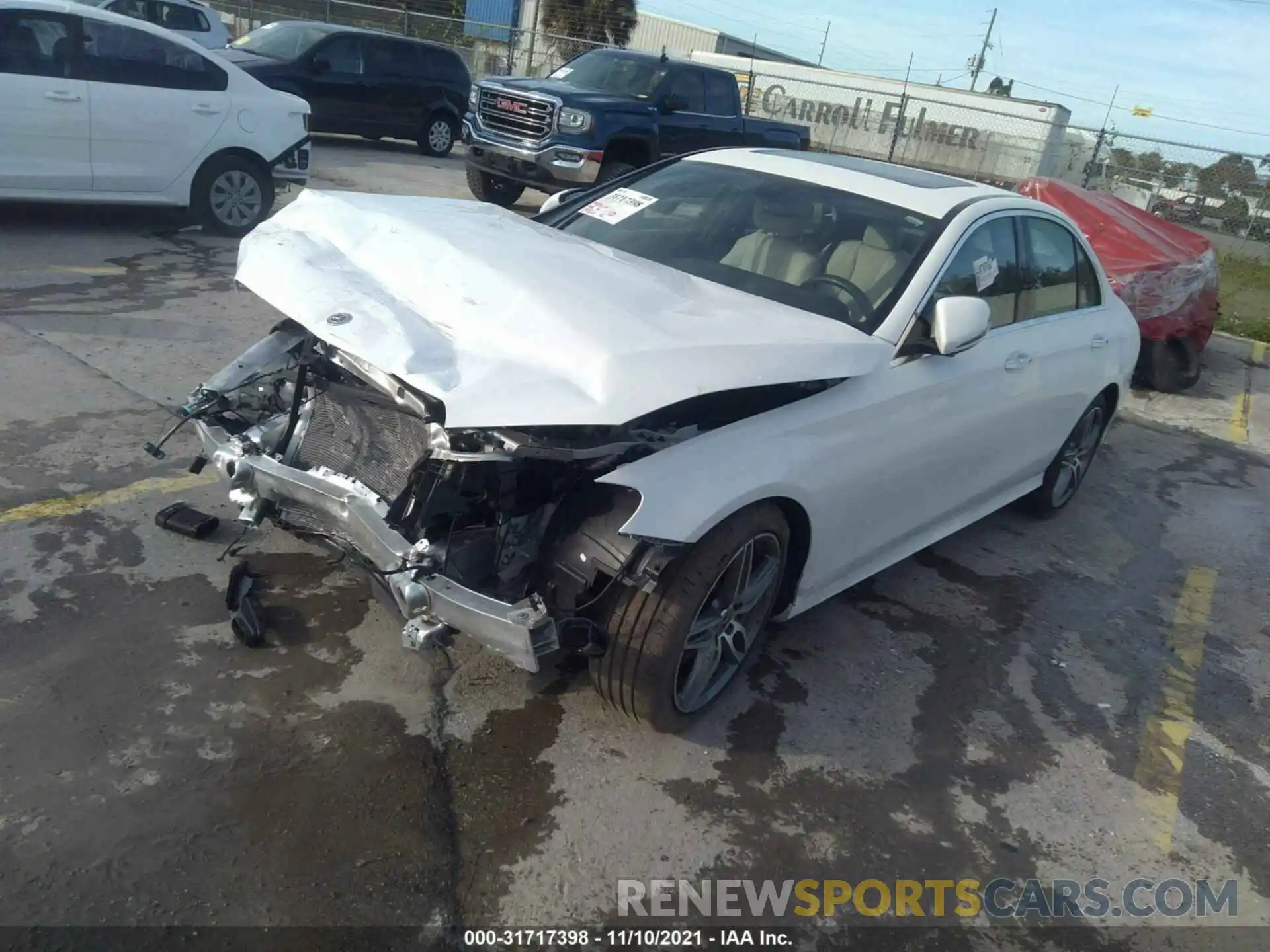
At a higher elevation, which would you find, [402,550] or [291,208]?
[291,208]

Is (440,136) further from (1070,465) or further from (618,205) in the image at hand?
(1070,465)

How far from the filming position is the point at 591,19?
119ft

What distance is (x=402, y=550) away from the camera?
9.88 ft

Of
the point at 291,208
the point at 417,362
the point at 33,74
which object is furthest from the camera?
the point at 33,74

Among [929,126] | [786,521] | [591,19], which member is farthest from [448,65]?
[591,19]

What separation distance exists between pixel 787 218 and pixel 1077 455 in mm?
2644

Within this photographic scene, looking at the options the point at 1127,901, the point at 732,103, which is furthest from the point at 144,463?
the point at 732,103

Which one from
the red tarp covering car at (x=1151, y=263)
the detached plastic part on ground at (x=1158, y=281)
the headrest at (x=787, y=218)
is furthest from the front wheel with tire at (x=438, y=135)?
the headrest at (x=787, y=218)

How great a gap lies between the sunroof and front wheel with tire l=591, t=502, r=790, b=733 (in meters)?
2.12

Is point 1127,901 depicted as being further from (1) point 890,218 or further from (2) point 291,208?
(2) point 291,208

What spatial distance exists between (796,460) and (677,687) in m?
0.87

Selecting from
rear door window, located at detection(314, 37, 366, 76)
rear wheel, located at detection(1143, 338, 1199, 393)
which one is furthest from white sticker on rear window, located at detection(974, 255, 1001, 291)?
rear door window, located at detection(314, 37, 366, 76)

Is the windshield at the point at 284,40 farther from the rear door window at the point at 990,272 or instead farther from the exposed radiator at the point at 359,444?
the exposed radiator at the point at 359,444

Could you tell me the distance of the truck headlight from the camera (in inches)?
459
